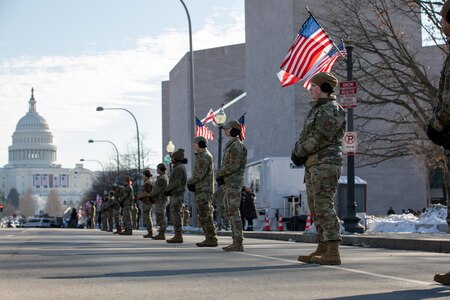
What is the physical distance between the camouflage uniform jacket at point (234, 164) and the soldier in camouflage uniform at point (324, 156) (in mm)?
3565

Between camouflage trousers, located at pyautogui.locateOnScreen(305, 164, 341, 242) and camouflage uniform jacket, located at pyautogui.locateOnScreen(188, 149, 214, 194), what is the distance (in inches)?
221

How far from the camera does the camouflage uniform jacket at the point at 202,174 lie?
15258 mm

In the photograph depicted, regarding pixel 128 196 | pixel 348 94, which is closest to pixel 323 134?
pixel 348 94

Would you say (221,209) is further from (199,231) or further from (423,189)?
(423,189)

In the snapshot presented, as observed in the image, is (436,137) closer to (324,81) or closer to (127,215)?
(324,81)

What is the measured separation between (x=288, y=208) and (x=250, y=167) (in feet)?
15.8

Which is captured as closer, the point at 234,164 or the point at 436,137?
the point at 436,137

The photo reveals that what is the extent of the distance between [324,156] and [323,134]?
25cm

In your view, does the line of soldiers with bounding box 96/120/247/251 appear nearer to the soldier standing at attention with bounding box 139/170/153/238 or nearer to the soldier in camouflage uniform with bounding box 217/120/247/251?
the soldier in camouflage uniform with bounding box 217/120/247/251

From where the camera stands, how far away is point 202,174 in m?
15.3

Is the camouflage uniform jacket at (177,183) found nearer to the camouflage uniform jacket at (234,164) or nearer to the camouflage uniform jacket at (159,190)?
the camouflage uniform jacket at (159,190)

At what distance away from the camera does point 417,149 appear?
3412 centimetres

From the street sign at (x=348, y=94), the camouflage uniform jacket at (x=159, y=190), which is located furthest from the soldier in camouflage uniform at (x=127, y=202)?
the street sign at (x=348, y=94)

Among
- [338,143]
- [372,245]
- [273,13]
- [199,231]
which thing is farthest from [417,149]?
[273,13]
